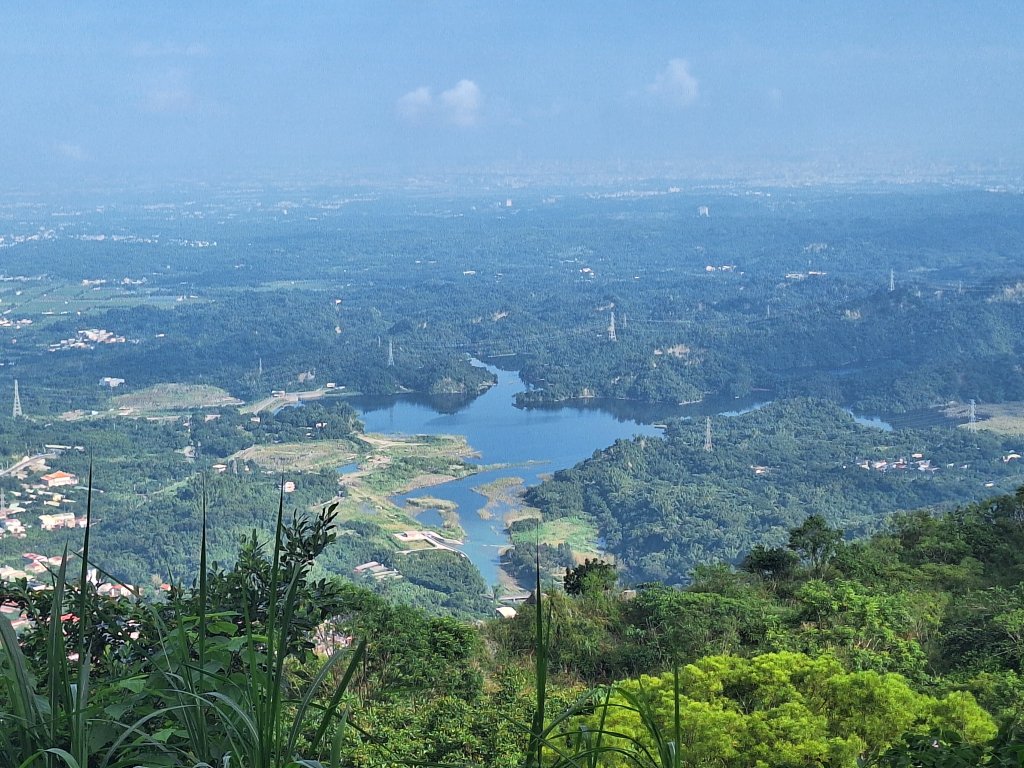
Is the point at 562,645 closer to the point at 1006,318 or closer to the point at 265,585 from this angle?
the point at 265,585

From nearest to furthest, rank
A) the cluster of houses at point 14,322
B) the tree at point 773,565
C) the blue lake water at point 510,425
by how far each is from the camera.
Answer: the tree at point 773,565 < the blue lake water at point 510,425 < the cluster of houses at point 14,322

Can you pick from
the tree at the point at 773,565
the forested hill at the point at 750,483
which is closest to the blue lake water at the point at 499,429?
the forested hill at the point at 750,483

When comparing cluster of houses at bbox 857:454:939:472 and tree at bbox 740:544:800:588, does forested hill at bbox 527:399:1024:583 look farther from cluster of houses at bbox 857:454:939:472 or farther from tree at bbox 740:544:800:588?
tree at bbox 740:544:800:588

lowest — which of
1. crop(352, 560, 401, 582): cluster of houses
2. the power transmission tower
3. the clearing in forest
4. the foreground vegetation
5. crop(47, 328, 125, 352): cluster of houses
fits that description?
crop(352, 560, 401, 582): cluster of houses

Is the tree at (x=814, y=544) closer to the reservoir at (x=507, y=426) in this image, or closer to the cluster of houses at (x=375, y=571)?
the cluster of houses at (x=375, y=571)

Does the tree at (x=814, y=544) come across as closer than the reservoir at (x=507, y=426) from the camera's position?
Yes

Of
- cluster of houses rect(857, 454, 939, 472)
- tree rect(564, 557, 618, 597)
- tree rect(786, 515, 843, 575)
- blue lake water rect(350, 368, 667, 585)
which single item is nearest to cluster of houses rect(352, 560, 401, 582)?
blue lake water rect(350, 368, 667, 585)

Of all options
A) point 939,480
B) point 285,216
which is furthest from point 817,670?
point 285,216
